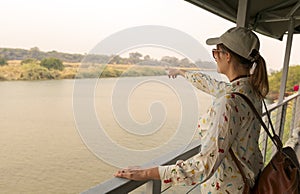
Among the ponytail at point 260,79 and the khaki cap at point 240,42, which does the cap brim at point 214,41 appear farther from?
the ponytail at point 260,79

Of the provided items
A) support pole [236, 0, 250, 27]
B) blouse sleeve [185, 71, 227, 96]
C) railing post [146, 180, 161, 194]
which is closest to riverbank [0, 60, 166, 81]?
blouse sleeve [185, 71, 227, 96]

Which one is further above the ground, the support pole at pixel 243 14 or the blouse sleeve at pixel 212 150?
the support pole at pixel 243 14

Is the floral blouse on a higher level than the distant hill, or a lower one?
lower

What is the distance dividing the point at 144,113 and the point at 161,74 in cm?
25

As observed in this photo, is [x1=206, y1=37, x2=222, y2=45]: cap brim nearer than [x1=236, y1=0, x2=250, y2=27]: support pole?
Yes

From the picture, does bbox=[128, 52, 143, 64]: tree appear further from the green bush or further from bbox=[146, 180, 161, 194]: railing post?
the green bush

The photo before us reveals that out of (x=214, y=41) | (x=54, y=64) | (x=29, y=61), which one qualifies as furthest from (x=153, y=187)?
(x=29, y=61)

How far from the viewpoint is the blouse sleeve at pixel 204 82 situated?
3.81 ft

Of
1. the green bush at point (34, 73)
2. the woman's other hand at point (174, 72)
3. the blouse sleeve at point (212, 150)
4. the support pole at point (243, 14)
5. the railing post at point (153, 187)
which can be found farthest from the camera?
the support pole at point (243, 14)

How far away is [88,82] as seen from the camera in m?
0.97

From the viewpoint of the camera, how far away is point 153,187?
2.98 feet

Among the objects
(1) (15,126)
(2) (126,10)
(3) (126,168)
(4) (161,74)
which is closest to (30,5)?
(2) (126,10)

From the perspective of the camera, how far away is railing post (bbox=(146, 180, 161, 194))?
0.91m

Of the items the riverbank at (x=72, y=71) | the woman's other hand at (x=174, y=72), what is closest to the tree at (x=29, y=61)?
the riverbank at (x=72, y=71)
